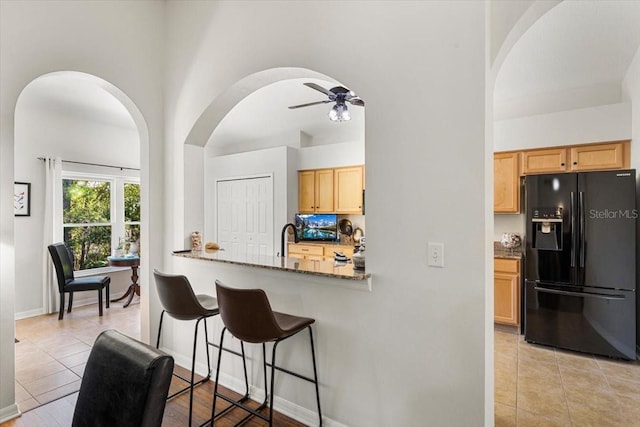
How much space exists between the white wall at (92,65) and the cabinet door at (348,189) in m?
2.95

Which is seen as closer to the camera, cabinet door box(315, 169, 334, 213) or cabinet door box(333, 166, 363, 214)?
cabinet door box(333, 166, 363, 214)

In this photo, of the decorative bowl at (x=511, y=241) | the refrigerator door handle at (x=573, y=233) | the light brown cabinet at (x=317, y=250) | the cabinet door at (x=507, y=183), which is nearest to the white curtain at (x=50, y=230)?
the light brown cabinet at (x=317, y=250)

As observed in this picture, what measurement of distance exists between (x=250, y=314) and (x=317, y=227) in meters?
3.93

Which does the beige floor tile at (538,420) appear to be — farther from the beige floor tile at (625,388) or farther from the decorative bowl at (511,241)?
the decorative bowl at (511,241)

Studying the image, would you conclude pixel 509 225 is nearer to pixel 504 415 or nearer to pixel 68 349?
pixel 504 415

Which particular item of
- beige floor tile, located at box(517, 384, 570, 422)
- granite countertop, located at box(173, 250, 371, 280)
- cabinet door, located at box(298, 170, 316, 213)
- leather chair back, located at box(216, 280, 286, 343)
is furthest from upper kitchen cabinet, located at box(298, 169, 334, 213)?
leather chair back, located at box(216, 280, 286, 343)

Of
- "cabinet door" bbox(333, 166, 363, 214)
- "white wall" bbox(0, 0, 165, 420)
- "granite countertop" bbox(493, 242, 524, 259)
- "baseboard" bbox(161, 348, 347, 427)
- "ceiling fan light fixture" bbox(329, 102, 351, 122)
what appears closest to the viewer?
"baseboard" bbox(161, 348, 347, 427)

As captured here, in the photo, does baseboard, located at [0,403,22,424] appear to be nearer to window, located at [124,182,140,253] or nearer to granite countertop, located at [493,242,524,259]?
window, located at [124,182,140,253]

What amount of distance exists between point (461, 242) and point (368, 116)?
2.83 ft

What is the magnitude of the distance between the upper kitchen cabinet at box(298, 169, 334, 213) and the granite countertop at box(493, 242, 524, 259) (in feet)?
8.10

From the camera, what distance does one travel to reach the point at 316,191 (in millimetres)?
5719

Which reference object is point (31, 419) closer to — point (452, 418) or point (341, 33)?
point (452, 418)

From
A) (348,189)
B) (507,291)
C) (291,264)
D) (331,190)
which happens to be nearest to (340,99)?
(291,264)

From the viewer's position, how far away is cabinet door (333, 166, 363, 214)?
17.5 ft
